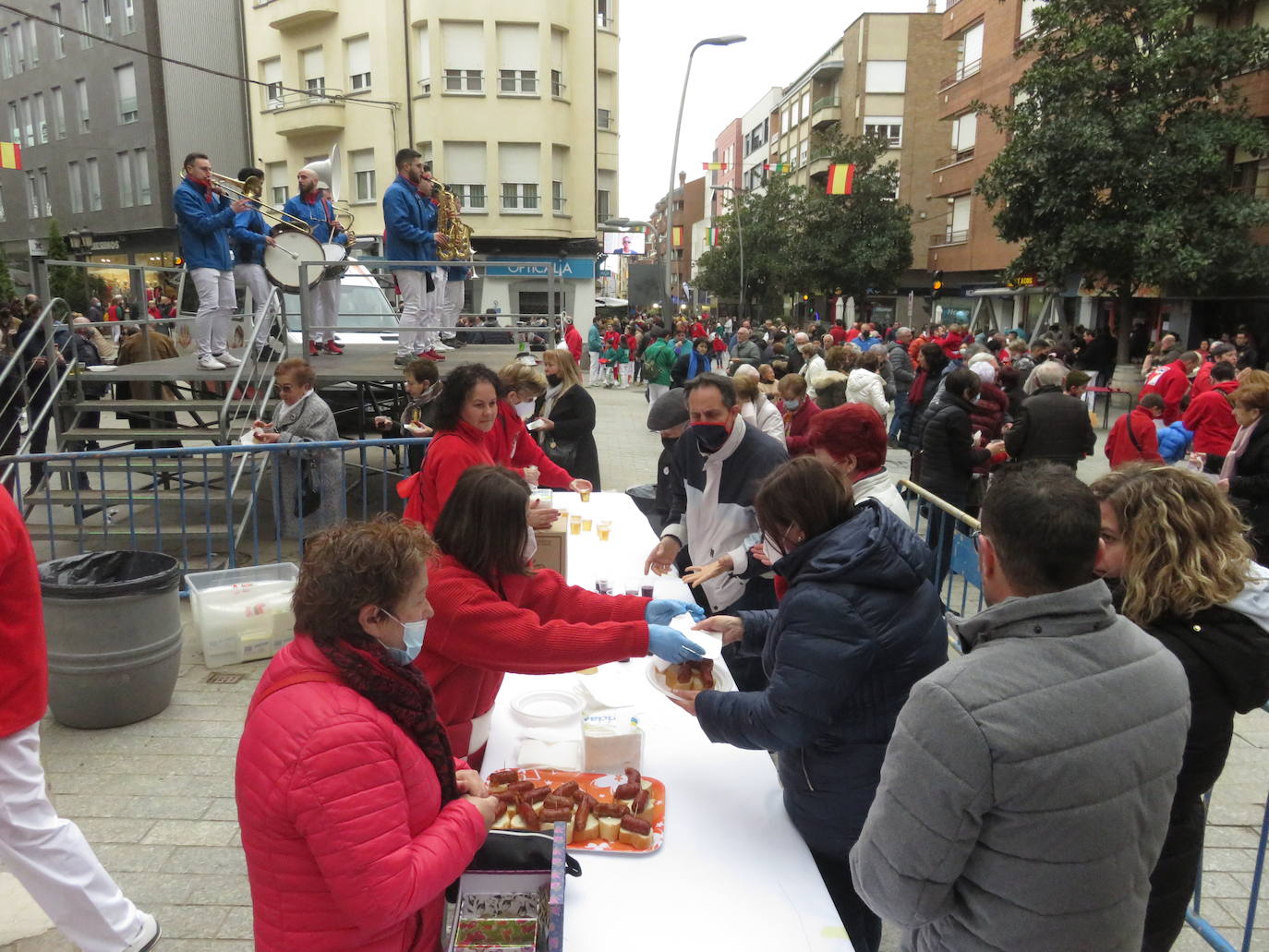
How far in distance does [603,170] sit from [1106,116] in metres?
20.3

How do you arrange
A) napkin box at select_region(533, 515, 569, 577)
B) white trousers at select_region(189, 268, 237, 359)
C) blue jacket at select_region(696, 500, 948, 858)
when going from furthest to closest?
white trousers at select_region(189, 268, 237, 359) → napkin box at select_region(533, 515, 569, 577) → blue jacket at select_region(696, 500, 948, 858)

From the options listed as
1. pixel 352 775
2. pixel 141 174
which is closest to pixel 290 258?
pixel 352 775

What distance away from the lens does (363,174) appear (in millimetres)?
31641

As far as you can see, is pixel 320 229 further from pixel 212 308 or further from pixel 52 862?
pixel 52 862

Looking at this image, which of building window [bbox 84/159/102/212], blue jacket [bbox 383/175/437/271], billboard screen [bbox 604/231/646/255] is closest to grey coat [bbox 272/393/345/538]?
blue jacket [bbox 383/175/437/271]

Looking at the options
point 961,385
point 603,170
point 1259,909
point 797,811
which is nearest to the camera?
point 797,811

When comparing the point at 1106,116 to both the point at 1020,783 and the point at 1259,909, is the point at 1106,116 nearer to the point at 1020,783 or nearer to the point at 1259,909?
the point at 1259,909

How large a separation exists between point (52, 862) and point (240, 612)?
285cm

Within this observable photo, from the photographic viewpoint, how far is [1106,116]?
58.4ft

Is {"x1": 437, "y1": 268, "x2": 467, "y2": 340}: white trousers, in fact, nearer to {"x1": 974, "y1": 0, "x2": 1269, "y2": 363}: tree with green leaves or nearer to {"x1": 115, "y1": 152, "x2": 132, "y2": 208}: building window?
{"x1": 974, "y1": 0, "x2": 1269, "y2": 363}: tree with green leaves

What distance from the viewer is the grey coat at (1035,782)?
154 centimetres

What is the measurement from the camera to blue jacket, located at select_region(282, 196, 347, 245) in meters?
9.57

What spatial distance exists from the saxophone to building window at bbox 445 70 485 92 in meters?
22.4

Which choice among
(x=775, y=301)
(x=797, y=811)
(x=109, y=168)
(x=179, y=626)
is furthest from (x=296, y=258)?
(x=775, y=301)
